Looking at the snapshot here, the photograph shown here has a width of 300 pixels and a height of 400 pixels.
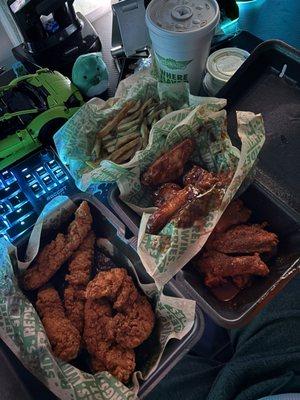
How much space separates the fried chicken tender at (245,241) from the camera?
0.81 meters

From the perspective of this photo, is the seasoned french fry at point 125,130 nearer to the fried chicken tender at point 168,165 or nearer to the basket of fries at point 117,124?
the basket of fries at point 117,124

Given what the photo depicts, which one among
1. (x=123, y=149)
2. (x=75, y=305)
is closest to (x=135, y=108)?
(x=123, y=149)

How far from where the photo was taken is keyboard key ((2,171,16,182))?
3.53 ft

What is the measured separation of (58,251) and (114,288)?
0.56 ft

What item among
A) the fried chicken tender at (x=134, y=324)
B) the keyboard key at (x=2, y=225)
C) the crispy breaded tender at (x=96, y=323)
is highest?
the keyboard key at (x=2, y=225)

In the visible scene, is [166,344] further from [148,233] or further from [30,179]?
[30,179]

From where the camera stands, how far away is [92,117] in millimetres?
1000

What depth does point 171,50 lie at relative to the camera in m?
0.92

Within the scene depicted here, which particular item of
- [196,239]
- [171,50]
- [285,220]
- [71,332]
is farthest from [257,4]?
[71,332]

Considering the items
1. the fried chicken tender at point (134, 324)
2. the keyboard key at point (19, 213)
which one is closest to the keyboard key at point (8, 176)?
the keyboard key at point (19, 213)

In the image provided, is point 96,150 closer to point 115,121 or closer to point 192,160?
point 115,121

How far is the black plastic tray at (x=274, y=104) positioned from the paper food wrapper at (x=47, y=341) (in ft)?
1.23

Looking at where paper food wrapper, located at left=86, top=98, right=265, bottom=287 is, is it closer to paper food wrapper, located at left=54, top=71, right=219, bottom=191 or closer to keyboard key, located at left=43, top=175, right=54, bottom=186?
paper food wrapper, located at left=54, top=71, right=219, bottom=191

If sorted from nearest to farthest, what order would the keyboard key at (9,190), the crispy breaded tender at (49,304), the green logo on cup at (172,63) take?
1. the crispy breaded tender at (49,304)
2. the green logo on cup at (172,63)
3. the keyboard key at (9,190)
